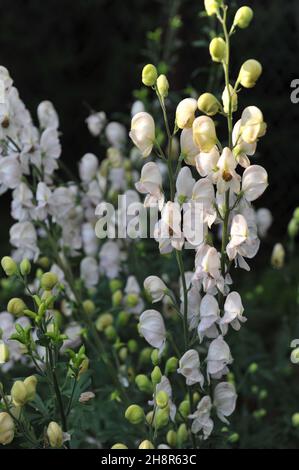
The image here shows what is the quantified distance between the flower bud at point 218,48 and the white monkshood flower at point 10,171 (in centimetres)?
50

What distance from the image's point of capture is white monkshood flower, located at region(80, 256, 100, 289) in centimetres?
180

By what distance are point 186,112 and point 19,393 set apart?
48 centimetres

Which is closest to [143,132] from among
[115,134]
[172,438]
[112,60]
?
[172,438]

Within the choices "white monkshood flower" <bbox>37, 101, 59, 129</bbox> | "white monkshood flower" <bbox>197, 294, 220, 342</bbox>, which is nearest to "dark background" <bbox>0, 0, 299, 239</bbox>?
"white monkshood flower" <bbox>37, 101, 59, 129</bbox>

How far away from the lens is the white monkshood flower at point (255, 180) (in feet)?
3.82

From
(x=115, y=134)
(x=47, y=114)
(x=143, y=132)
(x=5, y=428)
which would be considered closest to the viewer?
(x=5, y=428)

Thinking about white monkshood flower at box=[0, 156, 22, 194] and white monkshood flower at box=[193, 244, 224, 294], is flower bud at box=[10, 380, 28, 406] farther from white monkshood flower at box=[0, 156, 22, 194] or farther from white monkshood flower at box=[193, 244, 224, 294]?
white monkshood flower at box=[0, 156, 22, 194]

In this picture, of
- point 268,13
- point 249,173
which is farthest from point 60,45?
point 249,173

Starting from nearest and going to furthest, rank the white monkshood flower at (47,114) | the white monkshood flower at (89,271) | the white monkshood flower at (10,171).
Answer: the white monkshood flower at (10,171), the white monkshood flower at (47,114), the white monkshood flower at (89,271)

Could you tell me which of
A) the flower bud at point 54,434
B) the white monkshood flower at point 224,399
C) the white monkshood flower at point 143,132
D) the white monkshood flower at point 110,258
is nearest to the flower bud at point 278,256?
the white monkshood flower at point 110,258

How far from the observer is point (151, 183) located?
1203mm

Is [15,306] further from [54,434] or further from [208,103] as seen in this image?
[208,103]

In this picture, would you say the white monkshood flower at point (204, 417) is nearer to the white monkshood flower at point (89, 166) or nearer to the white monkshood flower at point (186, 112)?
the white monkshood flower at point (186, 112)
